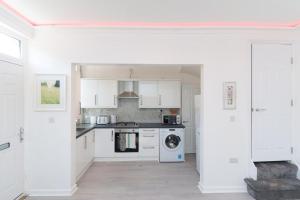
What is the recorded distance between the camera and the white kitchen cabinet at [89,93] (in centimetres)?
602

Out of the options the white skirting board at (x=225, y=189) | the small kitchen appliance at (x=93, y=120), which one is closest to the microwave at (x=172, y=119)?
the small kitchen appliance at (x=93, y=120)

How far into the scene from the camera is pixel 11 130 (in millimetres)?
3311

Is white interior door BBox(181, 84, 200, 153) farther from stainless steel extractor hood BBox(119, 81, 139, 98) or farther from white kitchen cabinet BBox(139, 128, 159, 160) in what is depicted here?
stainless steel extractor hood BBox(119, 81, 139, 98)

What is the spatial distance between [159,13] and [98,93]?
3426mm

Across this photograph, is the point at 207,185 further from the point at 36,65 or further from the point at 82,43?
the point at 36,65

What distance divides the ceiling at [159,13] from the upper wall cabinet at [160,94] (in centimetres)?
262

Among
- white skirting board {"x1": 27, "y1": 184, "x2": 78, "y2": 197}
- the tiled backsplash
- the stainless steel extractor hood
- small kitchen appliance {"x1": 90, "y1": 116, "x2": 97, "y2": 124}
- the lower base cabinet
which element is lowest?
white skirting board {"x1": 27, "y1": 184, "x2": 78, "y2": 197}

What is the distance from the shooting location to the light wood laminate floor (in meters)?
3.62

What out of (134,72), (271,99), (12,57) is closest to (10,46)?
(12,57)

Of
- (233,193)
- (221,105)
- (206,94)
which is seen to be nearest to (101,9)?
(206,94)

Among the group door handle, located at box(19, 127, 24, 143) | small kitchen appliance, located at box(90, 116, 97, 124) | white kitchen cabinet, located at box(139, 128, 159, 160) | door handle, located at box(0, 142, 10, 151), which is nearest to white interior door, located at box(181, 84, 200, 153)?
white kitchen cabinet, located at box(139, 128, 159, 160)

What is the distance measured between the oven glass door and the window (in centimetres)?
295

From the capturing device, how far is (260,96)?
12.6 ft

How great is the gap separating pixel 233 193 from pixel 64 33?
383cm
